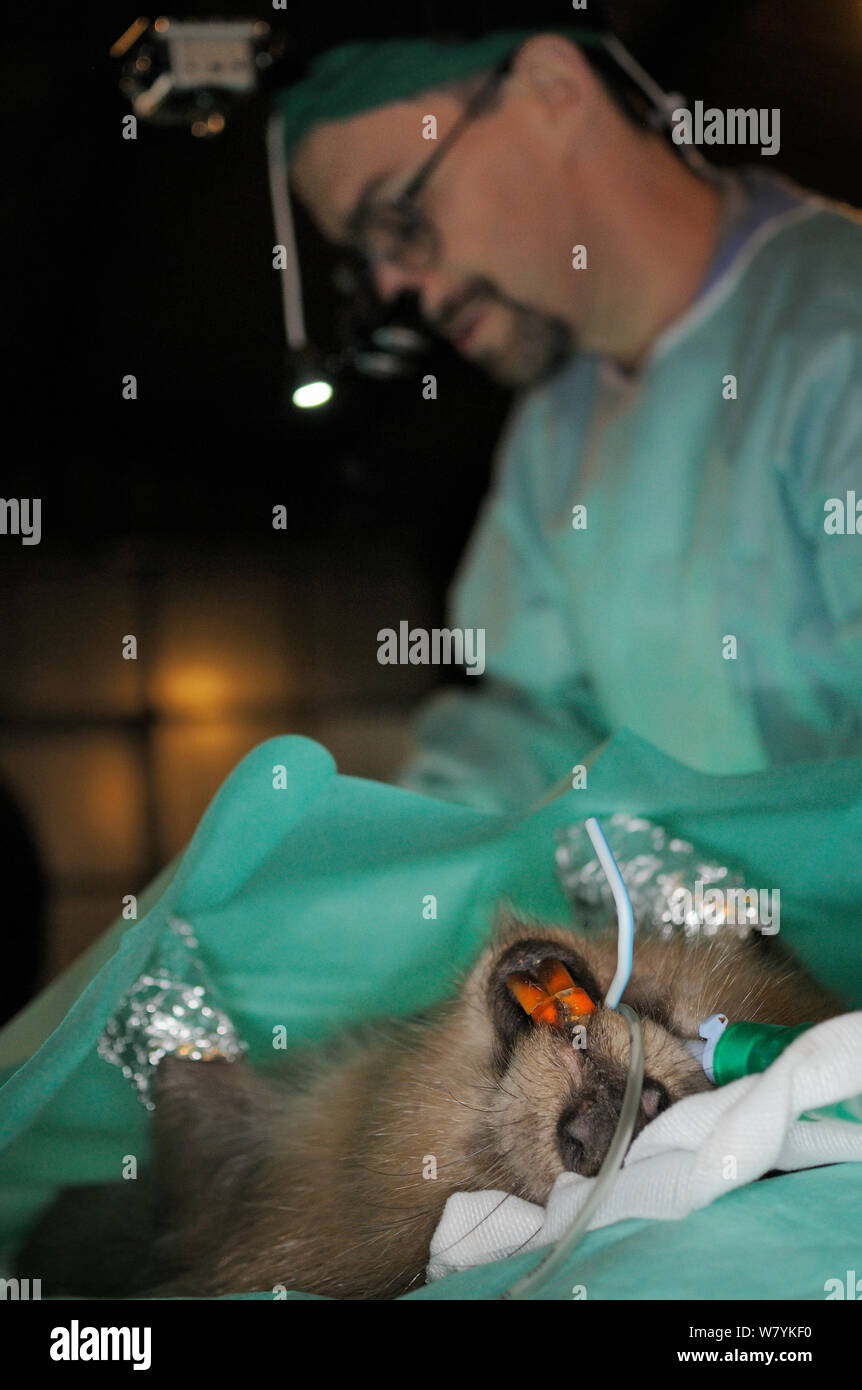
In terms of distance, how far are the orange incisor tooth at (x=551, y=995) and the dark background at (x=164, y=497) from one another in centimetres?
59

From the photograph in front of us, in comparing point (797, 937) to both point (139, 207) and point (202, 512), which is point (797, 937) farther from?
point (139, 207)

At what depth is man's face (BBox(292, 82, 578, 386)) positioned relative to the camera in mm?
875

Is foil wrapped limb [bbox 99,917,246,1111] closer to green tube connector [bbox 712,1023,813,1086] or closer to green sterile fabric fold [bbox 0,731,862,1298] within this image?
green sterile fabric fold [bbox 0,731,862,1298]

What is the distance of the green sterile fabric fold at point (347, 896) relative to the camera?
47 cm

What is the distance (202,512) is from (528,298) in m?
0.39
